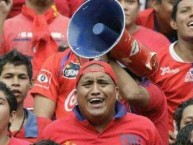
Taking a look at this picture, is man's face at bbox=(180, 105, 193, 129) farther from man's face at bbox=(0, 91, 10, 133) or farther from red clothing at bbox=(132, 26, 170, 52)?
red clothing at bbox=(132, 26, 170, 52)

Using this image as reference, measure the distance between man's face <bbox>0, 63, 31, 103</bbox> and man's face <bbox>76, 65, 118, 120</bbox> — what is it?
81 centimetres

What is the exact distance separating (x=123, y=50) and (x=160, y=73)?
1505 mm

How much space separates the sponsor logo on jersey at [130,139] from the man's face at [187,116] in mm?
490

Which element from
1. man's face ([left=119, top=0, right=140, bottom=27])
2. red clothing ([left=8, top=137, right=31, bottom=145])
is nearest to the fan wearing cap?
red clothing ([left=8, top=137, right=31, bottom=145])

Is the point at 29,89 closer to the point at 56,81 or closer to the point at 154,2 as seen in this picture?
the point at 56,81

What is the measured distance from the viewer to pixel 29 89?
24.8 ft

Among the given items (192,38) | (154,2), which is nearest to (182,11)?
(192,38)

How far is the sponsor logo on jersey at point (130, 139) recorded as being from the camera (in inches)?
254

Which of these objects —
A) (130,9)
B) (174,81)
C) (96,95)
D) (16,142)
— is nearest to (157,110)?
(174,81)

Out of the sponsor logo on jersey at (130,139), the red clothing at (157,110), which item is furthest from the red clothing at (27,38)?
the sponsor logo on jersey at (130,139)

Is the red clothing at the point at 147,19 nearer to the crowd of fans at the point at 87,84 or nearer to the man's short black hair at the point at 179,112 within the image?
the crowd of fans at the point at 87,84

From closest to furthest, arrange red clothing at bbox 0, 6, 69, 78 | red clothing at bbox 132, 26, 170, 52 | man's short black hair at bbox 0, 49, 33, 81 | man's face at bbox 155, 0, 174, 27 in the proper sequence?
man's short black hair at bbox 0, 49, 33, 81 → red clothing at bbox 0, 6, 69, 78 → red clothing at bbox 132, 26, 170, 52 → man's face at bbox 155, 0, 174, 27

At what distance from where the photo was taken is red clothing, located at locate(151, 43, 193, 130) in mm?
7621

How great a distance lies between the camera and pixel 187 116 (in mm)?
6926
